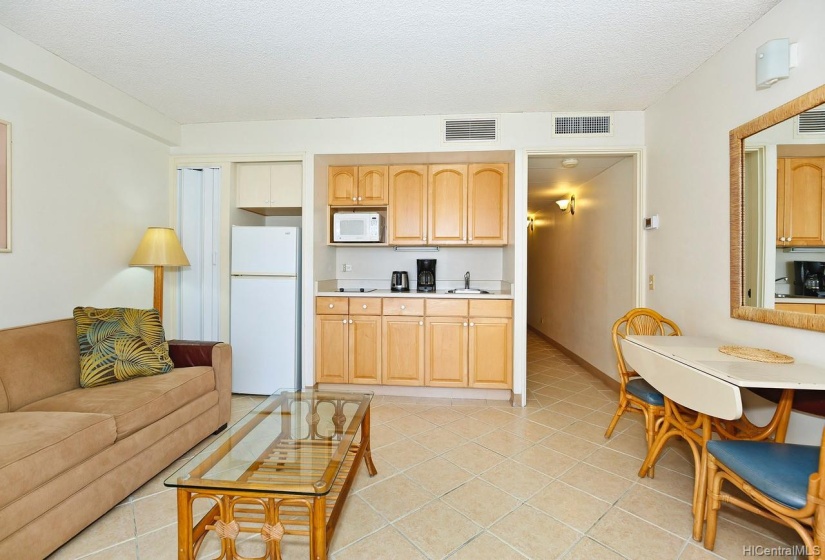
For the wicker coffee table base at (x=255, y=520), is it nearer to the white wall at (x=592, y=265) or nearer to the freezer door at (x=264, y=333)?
the freezer door at (x=264, y=333)

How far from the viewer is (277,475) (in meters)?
1.30

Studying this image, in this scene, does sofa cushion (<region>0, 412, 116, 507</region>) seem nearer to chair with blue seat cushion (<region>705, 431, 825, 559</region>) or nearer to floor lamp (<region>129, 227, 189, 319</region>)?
floor lamp (<region>129, 227, 189, 319</region>)

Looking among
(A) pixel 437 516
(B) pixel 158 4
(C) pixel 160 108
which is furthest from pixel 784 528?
(C) pixel 160 108

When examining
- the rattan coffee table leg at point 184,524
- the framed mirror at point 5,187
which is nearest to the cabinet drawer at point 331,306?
Result: the framed mirror at point 5,187

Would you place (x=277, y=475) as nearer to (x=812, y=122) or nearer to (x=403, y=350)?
(x=403, y=350)

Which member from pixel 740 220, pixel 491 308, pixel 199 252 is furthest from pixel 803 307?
pixel 199 252

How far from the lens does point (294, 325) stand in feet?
10.3

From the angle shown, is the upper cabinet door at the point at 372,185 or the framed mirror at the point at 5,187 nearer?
the framed mirror at the point at 5,187

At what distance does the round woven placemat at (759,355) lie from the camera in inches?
60.0

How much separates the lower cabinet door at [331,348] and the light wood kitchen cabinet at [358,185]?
44.8 inches

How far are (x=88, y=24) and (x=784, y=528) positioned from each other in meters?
4.25

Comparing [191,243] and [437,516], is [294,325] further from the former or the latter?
[437,516]

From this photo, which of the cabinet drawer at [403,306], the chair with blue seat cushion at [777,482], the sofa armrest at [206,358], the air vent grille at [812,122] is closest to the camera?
the chair with blue seat cushion at [777,482]

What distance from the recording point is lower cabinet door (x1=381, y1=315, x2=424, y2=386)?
312 centimetres
